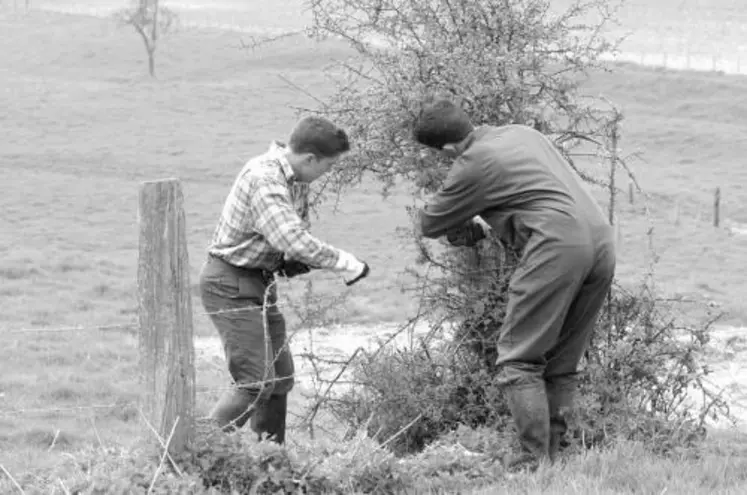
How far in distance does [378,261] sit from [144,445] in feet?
55.5

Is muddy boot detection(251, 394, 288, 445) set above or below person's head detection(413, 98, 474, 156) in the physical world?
below

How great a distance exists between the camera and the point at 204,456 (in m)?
5.03

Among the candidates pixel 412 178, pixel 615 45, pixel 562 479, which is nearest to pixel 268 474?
pixel 562 479

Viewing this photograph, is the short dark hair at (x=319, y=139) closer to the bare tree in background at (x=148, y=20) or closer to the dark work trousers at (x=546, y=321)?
the dark work trousers at (x=546, y=321)

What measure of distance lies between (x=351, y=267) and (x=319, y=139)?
72 centimetres

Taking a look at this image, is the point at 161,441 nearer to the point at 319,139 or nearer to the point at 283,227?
the point at 283,227

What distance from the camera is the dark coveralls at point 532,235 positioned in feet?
18.0

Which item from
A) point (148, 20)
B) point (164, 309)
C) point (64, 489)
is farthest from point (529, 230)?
point (148, 20)

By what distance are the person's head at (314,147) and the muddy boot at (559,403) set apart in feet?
5.20

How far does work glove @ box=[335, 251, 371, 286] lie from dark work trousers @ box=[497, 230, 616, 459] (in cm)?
76

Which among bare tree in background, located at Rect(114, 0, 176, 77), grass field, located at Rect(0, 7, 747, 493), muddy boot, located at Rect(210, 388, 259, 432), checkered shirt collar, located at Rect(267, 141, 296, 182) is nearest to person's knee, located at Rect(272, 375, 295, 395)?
muddy boot, located at Rect(210, 388, 259, 432)

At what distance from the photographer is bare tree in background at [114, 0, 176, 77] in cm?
6188

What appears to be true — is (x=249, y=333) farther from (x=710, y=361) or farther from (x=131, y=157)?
(x=131, y=157)

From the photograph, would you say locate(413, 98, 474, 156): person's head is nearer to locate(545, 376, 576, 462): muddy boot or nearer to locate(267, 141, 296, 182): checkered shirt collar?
locate(267, 141, 296, 182): checkered shirt collar
